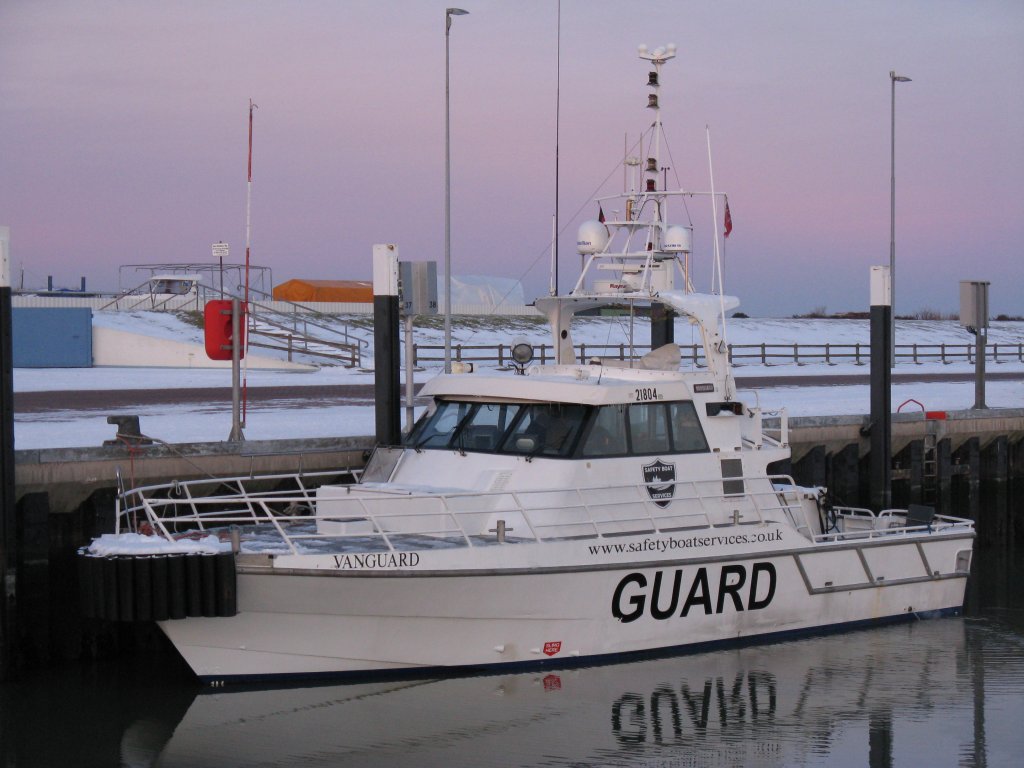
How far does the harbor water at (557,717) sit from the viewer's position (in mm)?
9906

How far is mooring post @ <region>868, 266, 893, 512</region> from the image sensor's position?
16.6m

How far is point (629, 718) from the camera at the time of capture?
10680 millimetres

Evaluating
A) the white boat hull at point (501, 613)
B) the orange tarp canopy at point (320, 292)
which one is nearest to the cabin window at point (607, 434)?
the white boat hull at point (501, 613)

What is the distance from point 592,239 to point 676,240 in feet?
2.88

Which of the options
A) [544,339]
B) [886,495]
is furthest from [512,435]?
[544,339]

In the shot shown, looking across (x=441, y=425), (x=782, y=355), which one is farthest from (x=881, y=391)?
(x=782, y=355)

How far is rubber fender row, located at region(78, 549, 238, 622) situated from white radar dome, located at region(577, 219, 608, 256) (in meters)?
5.33

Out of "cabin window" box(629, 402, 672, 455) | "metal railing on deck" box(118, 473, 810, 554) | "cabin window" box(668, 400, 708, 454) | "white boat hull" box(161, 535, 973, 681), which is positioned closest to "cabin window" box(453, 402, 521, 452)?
"metal railing on deck" box(118, 473, 810, 554)

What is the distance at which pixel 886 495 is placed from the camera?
16859mm

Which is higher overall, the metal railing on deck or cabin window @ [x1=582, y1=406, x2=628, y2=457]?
cabin window @ [x1=582, y1=406, x2=628, y2=457]

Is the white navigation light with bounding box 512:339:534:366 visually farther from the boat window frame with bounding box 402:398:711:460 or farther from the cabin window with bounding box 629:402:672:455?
the cabin window with bounding box 629:402:672:455

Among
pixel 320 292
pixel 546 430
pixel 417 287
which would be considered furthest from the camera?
pixel 320 292

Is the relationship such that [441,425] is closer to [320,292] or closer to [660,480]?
[660,480]

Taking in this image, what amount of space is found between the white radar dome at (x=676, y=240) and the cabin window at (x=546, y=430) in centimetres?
244
